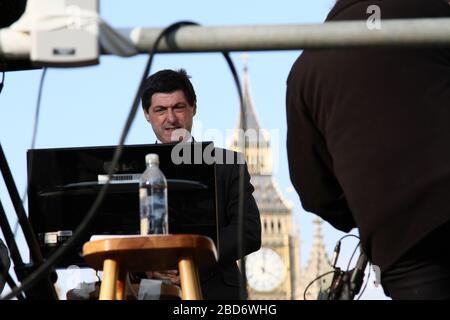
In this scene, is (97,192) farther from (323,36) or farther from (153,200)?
(323,36)

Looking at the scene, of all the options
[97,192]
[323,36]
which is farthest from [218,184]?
[323,36]

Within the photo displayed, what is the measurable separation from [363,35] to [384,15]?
692 mm

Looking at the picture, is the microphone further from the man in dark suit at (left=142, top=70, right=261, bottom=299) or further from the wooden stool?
the man in dark suit at (left=142, top=70, right=261, bottom=299)

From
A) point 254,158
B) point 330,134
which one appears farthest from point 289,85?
point 254,158

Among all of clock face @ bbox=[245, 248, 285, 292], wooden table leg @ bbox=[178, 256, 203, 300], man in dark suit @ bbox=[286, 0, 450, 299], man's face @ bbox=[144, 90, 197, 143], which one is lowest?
wooden table leg @ bbox=[178, 256, 203, 300]

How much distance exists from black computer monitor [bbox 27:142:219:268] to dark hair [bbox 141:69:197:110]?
5.40 ft

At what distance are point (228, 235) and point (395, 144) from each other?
7.56 feet

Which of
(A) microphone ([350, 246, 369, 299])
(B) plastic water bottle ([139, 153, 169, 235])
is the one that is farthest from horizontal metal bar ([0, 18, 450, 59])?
(B) plastic water bottle ([139, 153, 169, 235])

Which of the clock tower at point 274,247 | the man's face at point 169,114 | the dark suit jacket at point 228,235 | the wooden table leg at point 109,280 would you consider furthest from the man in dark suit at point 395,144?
the clock tower at point 274,247

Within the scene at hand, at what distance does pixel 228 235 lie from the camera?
219 inches

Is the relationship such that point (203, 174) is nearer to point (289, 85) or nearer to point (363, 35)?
point (289, 85)

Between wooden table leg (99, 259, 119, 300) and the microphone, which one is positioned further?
the microphone

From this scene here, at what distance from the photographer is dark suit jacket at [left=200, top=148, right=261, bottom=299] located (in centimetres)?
561

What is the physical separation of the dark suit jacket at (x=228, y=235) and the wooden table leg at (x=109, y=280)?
1.74 m
